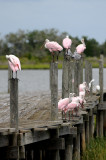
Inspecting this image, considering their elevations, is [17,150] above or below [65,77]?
below

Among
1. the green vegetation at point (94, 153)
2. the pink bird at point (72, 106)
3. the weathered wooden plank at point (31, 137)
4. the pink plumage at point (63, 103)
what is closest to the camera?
the weathered wooden plank at point (31, 137)

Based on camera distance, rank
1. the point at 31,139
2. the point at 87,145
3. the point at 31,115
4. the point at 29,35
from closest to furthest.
A: 1. the point at 31,139
2. the point at 31,115
3. the point at 87,145
4. the point at 29,35

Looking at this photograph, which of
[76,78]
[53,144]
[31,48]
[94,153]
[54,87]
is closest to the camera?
[54,87]

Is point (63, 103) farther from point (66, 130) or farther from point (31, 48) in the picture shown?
point (31, 48)

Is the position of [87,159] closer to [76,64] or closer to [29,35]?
[76,64]

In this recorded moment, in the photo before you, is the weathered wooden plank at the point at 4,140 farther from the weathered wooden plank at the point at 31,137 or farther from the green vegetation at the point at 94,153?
the green vegetation at the point at 94,153

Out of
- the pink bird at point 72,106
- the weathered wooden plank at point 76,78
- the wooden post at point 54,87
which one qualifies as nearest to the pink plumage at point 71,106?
the pink bird at point 72,106

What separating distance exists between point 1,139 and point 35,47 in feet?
247

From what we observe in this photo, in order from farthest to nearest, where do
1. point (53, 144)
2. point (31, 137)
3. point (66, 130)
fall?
point (66, 130)
point (53, 144)
point (31, 137)

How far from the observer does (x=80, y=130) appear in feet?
44.7

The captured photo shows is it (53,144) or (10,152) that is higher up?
(10,152)

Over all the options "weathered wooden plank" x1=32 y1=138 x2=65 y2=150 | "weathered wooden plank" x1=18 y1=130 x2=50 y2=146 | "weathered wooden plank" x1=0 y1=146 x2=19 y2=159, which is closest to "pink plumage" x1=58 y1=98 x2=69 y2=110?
"weathered wooden plank" x1=32 y1=138 x2=65 y2=150

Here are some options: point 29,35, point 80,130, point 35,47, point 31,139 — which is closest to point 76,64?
point 80,130

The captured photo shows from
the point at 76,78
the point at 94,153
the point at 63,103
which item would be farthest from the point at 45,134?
the point at 76,78
